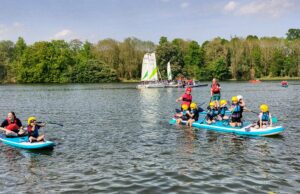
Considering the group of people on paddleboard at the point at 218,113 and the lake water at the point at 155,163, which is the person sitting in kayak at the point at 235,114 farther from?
the lake water at the point at 155,163

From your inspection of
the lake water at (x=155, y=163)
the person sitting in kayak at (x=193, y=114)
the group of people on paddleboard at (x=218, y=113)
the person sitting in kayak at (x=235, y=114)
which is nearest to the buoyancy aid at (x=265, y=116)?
the group of people on paddleboard at (x=218, y=113)

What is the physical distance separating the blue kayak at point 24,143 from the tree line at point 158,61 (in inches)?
3972

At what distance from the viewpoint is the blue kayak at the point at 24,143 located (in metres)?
17.6

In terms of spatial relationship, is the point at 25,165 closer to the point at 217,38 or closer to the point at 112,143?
the point at 112,143

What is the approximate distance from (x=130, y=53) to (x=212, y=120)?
98926 mm

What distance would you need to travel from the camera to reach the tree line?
401 ft

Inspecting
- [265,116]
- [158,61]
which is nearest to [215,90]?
[265,116]

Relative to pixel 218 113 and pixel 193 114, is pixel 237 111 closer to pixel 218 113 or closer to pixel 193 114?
pixel 218 113

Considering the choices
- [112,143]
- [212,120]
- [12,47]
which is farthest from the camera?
[12,47]

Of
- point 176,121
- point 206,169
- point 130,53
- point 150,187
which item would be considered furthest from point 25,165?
point 130,53

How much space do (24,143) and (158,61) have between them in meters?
106

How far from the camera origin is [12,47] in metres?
152

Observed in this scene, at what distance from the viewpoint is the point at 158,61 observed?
12300 centimetres

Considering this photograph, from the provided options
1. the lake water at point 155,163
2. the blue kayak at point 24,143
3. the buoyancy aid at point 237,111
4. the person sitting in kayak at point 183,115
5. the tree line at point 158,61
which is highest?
the tree line at point 158,61
